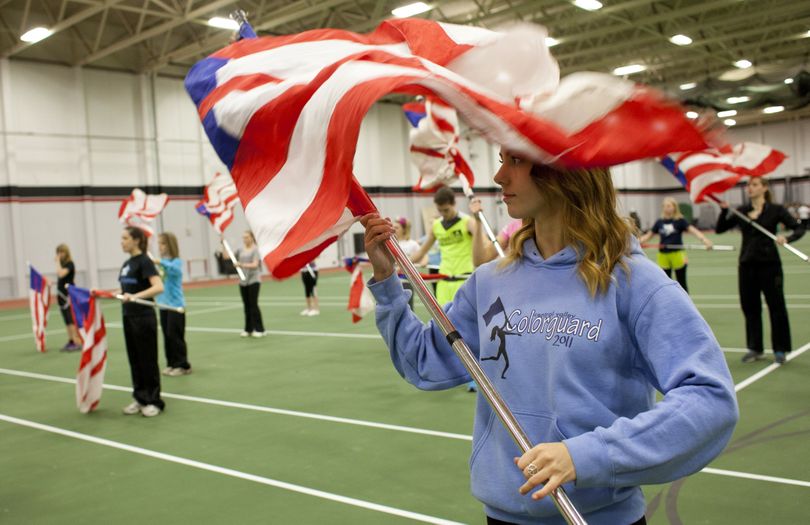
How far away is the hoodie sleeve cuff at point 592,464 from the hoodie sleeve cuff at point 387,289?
0.95 m

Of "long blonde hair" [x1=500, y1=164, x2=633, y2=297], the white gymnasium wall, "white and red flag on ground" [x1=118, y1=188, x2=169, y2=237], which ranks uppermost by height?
the white gymnasium wall

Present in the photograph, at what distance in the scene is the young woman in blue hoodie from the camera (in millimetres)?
1801

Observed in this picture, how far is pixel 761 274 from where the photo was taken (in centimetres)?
914

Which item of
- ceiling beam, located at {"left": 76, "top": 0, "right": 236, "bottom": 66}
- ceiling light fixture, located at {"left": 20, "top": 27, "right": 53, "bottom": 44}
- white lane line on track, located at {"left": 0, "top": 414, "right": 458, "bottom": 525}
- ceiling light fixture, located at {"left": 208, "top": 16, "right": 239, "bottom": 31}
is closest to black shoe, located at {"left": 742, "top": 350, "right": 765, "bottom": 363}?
white lane line on track, located at {"left": 0, "top": 414, "right": 458, "bottom": 525}

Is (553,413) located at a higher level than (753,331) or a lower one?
higher

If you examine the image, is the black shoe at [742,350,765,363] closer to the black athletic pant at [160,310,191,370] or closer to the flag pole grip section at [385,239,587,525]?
the black athletic pant at [160,310,191,370]

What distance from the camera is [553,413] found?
6.95 ft

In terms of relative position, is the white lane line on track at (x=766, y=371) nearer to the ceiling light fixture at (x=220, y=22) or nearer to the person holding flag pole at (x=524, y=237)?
the person holding flag pole at (x=524, y=237)

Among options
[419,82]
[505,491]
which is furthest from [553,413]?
[419,82]

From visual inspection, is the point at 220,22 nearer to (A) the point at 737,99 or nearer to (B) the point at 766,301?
(B) the point at 766,301

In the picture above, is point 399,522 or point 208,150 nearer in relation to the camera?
point 399,522

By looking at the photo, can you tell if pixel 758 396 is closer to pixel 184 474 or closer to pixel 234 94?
pixel 184 474

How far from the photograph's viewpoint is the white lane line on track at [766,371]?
809 centimetres

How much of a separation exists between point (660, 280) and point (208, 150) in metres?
29.9
